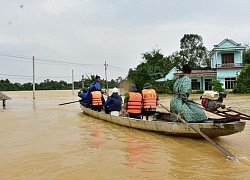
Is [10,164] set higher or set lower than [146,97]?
lower

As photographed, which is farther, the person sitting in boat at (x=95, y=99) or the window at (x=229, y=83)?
the window at (x=229, y=83)

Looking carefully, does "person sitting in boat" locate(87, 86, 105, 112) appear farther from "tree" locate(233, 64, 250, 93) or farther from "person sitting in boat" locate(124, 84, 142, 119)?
"tree" locate(233, 64, 250, 93)

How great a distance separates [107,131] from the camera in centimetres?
855

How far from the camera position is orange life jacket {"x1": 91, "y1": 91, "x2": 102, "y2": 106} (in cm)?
1138

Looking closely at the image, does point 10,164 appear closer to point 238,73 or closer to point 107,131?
point 107,131

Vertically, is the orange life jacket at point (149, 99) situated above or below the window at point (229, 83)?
below

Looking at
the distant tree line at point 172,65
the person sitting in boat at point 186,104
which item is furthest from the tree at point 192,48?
the person sitting in boat at point 186,104

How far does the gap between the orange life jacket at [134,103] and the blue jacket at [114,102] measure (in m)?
1.11

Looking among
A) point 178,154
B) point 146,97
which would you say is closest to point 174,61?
point 146,97

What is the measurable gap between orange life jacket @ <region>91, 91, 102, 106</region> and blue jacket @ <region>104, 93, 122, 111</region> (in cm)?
165

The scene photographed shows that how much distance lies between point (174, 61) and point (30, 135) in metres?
36.4

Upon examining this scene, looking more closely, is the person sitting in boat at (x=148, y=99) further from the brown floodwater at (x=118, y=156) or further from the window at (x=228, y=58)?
the window at (x=228, y=58)

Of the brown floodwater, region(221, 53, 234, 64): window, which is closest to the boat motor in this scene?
the brown floodwater

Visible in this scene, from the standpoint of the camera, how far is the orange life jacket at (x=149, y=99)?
27.8 ft
